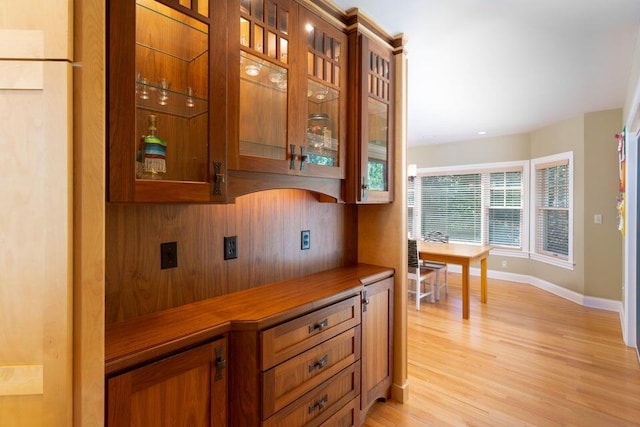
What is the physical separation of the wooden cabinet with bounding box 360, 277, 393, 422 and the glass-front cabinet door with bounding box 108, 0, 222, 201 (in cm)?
122

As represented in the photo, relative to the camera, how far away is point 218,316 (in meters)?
1.32

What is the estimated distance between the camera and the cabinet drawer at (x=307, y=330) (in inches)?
52.0

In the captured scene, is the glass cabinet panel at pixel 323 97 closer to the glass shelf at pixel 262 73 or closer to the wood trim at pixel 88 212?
the glass shelf at pixel 262 73

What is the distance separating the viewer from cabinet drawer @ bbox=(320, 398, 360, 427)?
1652mm

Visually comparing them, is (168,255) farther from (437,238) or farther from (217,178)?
(437,238)

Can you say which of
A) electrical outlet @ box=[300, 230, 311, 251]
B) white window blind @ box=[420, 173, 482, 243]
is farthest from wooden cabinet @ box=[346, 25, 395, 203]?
white window blind @ box=[420, 173, 482, 243]

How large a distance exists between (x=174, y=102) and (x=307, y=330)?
115cm

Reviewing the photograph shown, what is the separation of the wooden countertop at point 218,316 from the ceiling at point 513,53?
1642mm

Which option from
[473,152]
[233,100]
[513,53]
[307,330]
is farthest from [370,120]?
[473,152]

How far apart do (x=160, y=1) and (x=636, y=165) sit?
395 centimetres

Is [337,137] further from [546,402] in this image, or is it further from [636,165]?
[636,165]

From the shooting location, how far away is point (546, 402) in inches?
87.0

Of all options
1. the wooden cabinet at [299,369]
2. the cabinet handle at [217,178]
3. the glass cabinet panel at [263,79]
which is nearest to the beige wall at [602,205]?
the wooden cabinet at [299,369]

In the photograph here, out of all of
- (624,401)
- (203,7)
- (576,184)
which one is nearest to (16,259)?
(203,7)
